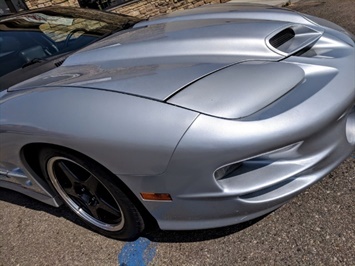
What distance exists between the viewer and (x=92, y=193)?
6.08ft

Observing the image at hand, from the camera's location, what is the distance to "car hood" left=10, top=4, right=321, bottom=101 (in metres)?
1.53

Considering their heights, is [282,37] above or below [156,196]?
above

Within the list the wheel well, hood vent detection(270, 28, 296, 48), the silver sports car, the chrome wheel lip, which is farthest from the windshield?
hood vent detection(270, 28, 296, 48)

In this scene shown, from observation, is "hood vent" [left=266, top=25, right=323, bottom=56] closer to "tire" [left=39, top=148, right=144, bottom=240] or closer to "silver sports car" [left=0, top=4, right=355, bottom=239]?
"silver sports car" [left=0, top=4, right=355, bottom=239]

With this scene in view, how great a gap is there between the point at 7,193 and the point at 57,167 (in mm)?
1233

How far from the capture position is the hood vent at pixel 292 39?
1.67 meters

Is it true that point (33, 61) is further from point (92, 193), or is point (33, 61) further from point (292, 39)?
point (292, 39)

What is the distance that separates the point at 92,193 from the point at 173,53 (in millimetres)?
1029

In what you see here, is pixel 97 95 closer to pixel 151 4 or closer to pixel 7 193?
pixel 7 193

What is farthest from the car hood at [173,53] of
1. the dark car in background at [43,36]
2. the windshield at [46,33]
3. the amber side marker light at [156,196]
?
the amber side marker light at [156,196]

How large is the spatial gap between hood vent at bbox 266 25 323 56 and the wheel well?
115 cm

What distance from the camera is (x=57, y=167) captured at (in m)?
1.85

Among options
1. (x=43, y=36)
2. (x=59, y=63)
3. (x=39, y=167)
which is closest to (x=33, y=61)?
(x=59, y=63)

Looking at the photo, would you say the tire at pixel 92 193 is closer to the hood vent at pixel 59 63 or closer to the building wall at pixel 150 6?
the hood vent at pixel 59 63
